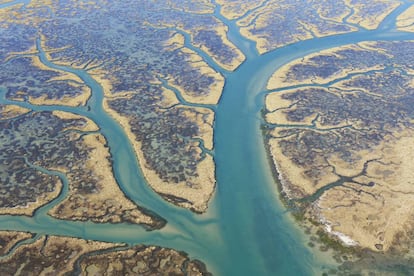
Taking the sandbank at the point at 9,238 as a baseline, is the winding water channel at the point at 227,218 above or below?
above

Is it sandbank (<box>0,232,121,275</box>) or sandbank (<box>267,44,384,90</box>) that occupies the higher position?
sandbank (<box>267,44,384,90</box>)

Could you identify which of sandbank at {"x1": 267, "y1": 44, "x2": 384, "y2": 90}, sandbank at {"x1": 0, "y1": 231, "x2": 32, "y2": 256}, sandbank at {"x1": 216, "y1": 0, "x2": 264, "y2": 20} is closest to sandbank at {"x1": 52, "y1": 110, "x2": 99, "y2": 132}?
sandbank at {"x1": 0, "y1": 231, "x2": 32, "y2": 256}

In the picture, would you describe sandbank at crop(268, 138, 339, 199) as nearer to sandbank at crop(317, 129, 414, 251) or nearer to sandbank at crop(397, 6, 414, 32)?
sandbank at crop(317, 129, 414, 251)

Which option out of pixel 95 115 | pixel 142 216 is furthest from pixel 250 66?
pixel 142 216

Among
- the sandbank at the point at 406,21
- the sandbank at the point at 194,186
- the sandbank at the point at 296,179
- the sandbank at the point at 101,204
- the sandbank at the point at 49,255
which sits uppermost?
the sandbank at the point at 406,21

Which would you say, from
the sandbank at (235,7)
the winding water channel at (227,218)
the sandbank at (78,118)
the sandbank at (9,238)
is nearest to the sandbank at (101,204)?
the winding water channel at (227,218)

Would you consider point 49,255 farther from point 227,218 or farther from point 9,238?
point 227,218

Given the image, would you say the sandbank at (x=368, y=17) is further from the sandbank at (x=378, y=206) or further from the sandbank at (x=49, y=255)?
the sandbank at (x=49, y=255)

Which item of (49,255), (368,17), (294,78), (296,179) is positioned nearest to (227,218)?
(296,179)
